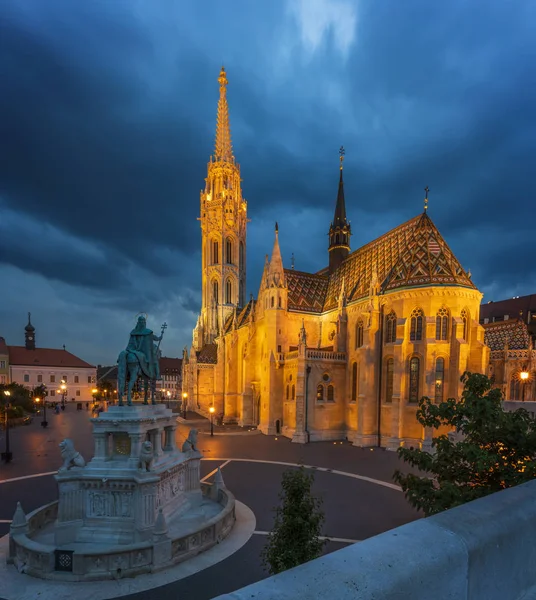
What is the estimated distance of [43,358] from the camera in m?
80.8

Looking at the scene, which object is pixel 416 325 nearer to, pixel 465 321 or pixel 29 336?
pixel 465 321

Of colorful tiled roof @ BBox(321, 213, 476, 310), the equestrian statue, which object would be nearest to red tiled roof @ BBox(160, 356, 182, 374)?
colorful tiled roof @ BBox(321, 213, 476, 310)

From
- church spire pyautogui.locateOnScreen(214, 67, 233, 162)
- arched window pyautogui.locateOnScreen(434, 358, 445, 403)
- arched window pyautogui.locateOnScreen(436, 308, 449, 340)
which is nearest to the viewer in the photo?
arched window pyautogui.locateOnScreen(434, 358, 445, 403)

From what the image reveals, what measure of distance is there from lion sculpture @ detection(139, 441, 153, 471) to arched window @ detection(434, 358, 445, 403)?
24.8 metres

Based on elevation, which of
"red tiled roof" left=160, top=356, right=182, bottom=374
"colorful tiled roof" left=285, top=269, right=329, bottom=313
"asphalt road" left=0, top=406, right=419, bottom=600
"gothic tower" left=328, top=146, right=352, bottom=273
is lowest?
"red tiled roof" left=160, top=356, right=182, bottom=374

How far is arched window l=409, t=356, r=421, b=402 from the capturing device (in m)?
30.7

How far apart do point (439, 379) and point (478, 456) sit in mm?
25205

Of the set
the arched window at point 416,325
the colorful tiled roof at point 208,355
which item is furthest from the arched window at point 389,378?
the colorful tiled roof at point 208,355

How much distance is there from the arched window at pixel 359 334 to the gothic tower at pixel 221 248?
3294cm

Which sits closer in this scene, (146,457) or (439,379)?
(146,457)

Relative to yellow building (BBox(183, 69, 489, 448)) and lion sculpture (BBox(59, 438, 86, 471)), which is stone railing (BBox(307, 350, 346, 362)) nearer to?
yellow building (BBox(183, 69, 489, 448))

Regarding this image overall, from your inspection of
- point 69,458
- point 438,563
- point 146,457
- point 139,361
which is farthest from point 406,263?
point 438,563

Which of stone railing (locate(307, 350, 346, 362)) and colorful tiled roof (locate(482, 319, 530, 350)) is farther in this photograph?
colorful tiled roof (locate(482, 319, 530, 350))

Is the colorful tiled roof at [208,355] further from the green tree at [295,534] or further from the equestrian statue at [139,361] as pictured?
the green tree at [295,534]
